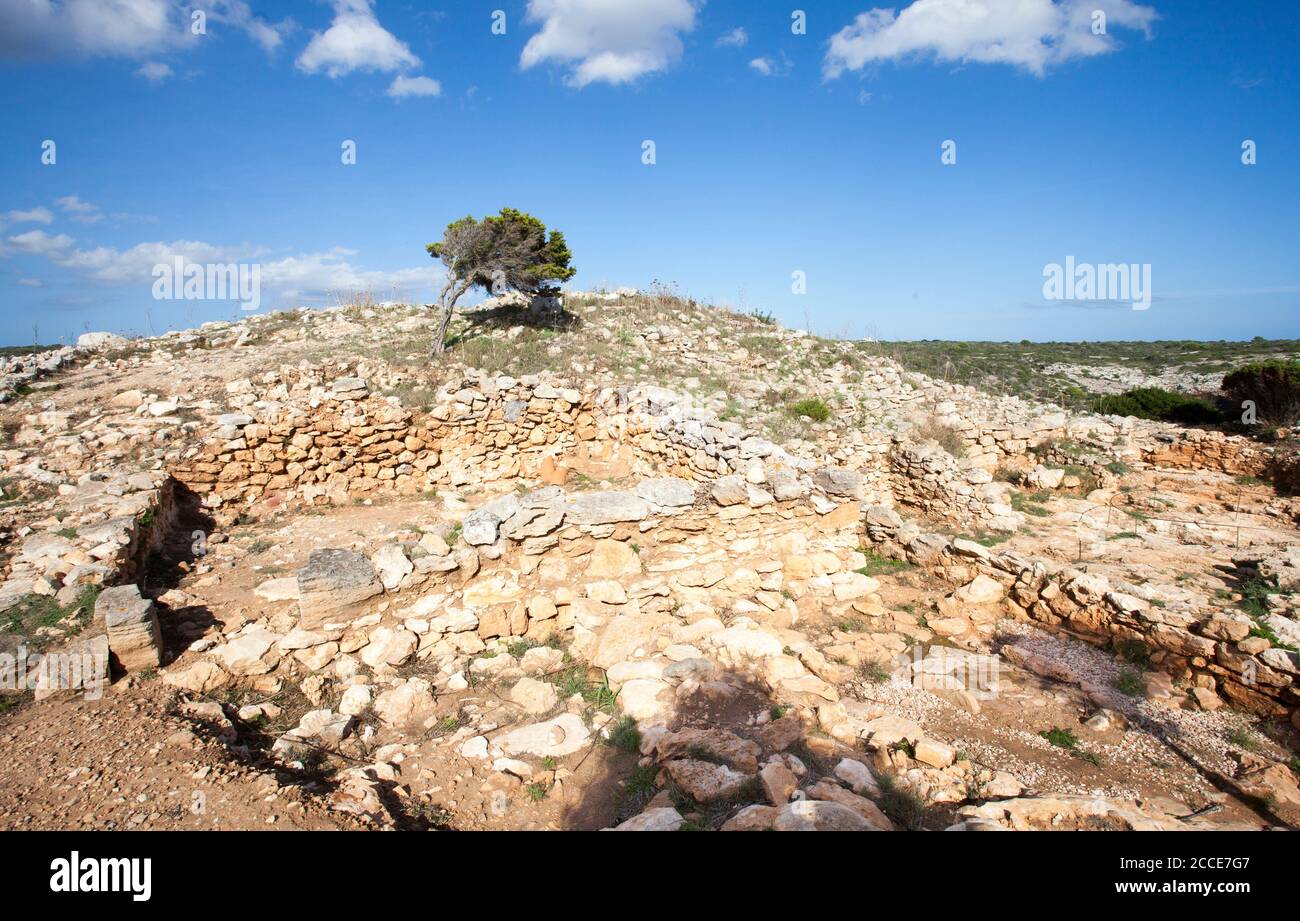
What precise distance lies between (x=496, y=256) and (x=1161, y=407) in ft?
60.7

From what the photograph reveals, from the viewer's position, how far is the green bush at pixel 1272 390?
501 inches

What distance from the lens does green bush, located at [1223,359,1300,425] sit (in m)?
12.7

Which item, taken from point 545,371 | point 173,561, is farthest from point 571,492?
point 173,561

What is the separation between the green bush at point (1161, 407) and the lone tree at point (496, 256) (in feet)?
51.0

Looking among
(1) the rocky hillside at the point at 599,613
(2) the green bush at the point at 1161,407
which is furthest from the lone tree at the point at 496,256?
(2) the green bush at the point at 1161,407

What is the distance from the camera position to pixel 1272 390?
13.5m

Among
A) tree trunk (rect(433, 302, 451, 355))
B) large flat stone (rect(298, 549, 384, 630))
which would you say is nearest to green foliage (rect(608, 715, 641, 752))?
large flat stone (rect(298, 549, 384, 630))

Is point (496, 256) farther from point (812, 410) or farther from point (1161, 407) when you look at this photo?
point (1161, 407)

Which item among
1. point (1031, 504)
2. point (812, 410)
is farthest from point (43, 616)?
point (1031, 504)

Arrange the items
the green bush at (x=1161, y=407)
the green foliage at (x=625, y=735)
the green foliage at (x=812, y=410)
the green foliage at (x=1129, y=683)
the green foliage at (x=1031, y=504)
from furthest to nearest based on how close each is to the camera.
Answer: the green bush at (x=1161, y=407) → the green foliage at (x=812, y=410) → the green foliage at (x=1031, y=504) → the green foliage at (x=1129, y=683) → the green foliage at (x=625, y=735)

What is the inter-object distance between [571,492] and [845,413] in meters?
6.15

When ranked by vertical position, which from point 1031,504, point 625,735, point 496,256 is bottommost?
point 625,735

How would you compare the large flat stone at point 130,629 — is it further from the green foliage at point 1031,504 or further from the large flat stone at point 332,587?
the green foliage at point 1031,504
